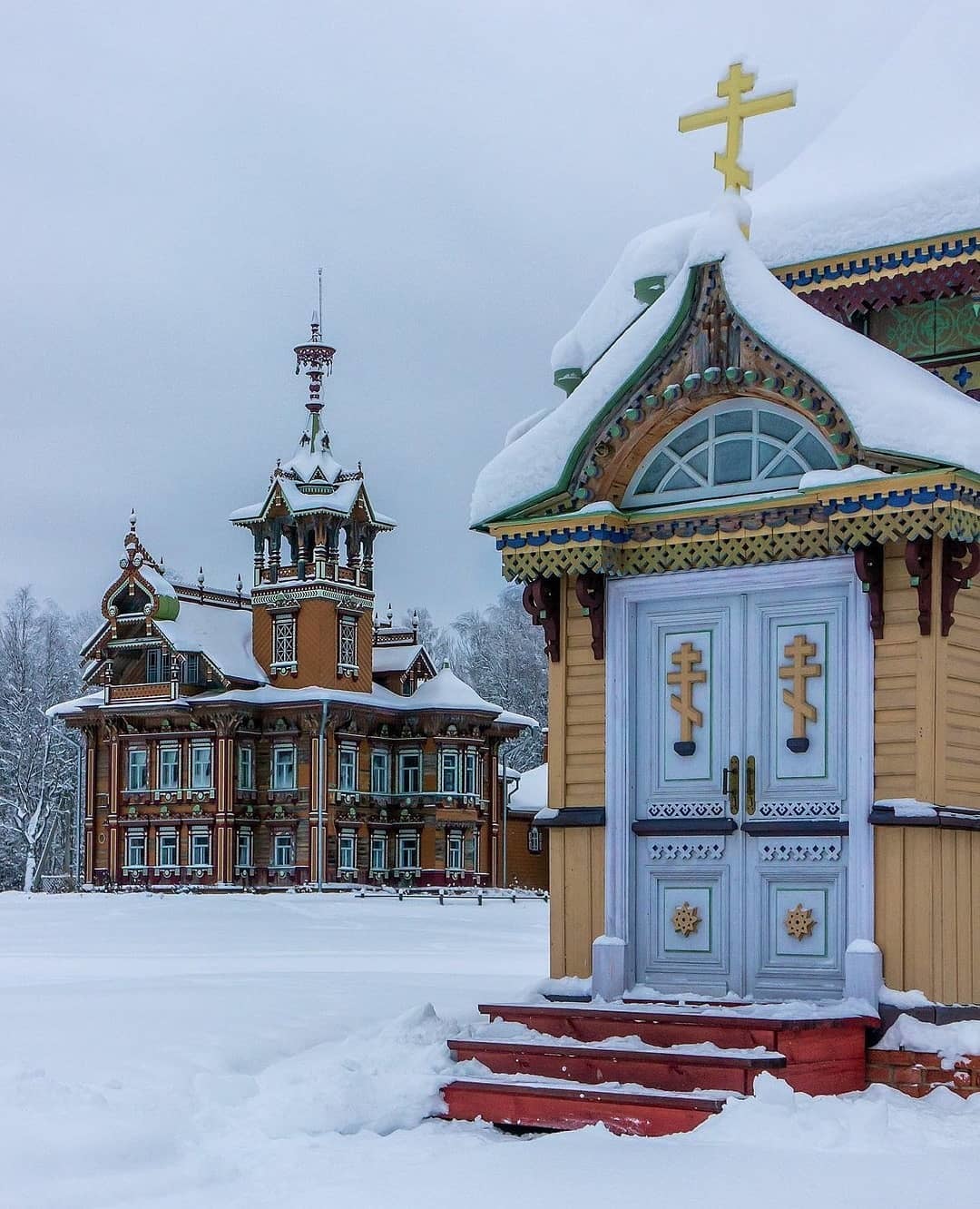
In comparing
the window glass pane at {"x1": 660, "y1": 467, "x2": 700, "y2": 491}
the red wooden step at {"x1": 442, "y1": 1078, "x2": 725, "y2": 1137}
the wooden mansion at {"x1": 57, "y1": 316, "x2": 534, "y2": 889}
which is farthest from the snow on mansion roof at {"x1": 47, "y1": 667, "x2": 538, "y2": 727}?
the red wooden step at {"x1": 442, "y1": 1078, "x2": 725, "y2": 1137}

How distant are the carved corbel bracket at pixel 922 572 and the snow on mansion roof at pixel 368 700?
4312 cm

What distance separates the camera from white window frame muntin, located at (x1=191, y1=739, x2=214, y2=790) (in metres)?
54.0

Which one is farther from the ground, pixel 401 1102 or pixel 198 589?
pixel 198 589

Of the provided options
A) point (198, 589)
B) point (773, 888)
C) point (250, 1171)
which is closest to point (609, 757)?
point (773, 888)

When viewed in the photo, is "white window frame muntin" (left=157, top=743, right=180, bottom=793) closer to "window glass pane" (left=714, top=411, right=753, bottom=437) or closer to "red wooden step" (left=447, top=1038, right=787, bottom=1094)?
"window glass pane" (left=714, top=411, right=753, bottom=437)

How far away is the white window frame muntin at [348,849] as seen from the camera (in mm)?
54250

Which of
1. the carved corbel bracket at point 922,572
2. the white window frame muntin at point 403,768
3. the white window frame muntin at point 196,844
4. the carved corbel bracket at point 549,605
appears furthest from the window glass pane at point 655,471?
the white window frame muntin at point 403,768

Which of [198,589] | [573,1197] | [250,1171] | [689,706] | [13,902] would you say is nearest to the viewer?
[573,1197]

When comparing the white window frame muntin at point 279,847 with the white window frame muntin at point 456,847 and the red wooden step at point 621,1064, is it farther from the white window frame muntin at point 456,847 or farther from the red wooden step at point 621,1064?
the red wooden step at point 621,1064

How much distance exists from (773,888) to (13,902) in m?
37.1

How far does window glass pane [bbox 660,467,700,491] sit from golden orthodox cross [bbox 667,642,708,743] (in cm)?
97

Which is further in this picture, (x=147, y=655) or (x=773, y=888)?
(x=147, y=655)

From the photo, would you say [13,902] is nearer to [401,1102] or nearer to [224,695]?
[224,695]

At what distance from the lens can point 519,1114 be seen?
9766mm
